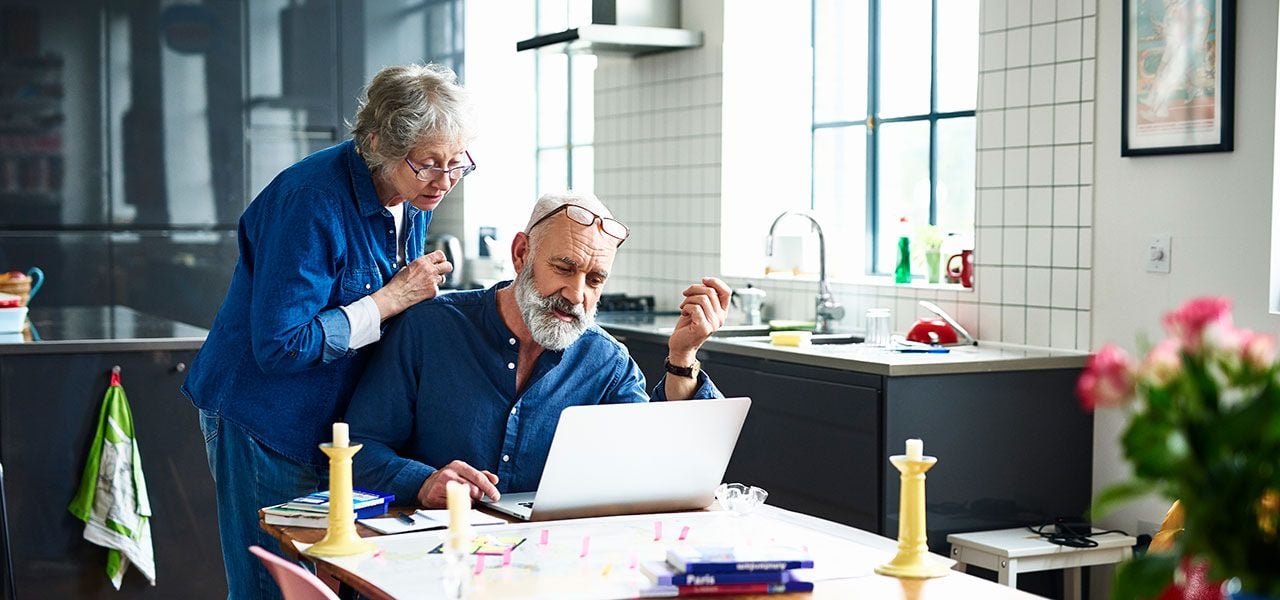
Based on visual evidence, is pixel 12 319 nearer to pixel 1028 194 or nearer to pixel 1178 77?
pixel 1028 194

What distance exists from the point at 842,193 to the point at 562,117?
90.6 inches

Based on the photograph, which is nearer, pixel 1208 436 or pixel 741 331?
pixel 1208 436

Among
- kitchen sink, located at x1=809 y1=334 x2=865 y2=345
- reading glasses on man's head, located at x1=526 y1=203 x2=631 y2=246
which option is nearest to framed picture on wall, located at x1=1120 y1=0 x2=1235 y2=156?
kitchen sink, located at x1=809 y1=334 x2=865 y2=345

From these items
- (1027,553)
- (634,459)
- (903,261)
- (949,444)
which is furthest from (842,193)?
(634,459)

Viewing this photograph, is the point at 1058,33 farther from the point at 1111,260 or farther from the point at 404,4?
the point at 404,4

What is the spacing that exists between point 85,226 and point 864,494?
427cm

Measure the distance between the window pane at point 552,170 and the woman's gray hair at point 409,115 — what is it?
4457 millimetres

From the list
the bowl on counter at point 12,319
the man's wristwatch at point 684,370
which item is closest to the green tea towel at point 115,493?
the bowl on counter at point 12,319

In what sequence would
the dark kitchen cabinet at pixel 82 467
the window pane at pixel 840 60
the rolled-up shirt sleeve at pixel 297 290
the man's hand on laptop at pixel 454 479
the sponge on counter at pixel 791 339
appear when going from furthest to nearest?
the window pane at pixel 840 60 < the sponge on counter at pixel 791 339 < the dark kitchen cabinet at pixel 82 467 < the rolled-up shirt sleeve at pixel 297 290 < the man's hand on laptop at pixel 454 479

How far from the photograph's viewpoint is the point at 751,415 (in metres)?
4.34

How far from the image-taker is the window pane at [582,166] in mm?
6953

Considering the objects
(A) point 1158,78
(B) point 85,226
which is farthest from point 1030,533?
(B) point 85,226

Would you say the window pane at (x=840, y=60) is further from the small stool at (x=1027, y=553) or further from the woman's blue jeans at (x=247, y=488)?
the woman's blue jeans at (x=247, y=488)

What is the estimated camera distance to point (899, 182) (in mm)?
5012
